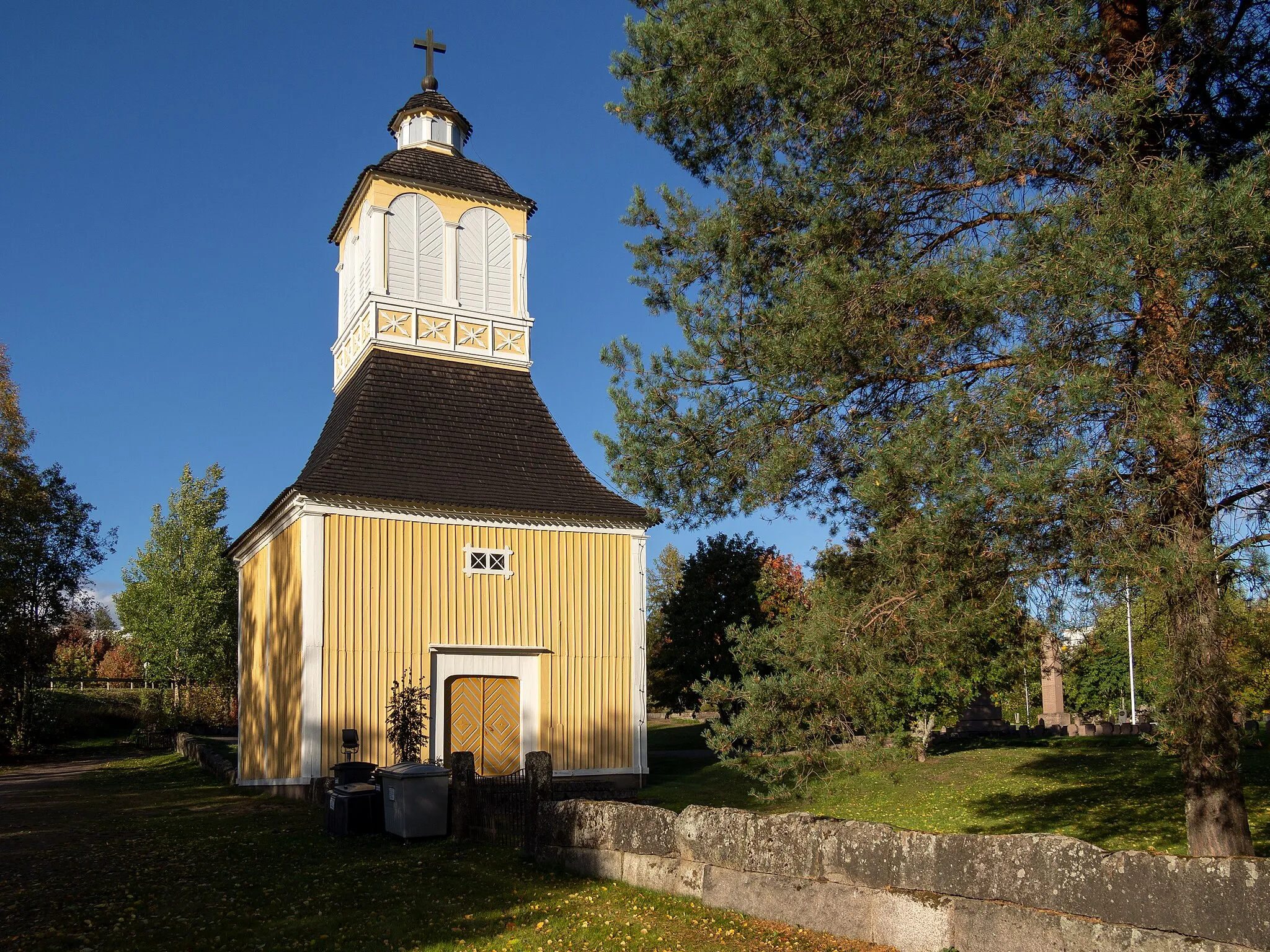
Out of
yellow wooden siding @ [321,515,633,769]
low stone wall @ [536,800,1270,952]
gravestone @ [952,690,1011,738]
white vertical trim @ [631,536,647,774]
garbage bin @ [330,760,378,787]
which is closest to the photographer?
low stone wall @ [536,800,1270,952]

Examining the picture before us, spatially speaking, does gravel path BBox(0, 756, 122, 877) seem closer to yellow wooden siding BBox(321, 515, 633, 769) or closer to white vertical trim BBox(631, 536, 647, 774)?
yellow wooden siding BBox(321, 515, 633, 769)

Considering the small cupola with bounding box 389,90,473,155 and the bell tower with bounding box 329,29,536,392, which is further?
the small cupola with bounding box 389,90,473,155

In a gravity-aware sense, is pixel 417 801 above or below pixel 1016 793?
above

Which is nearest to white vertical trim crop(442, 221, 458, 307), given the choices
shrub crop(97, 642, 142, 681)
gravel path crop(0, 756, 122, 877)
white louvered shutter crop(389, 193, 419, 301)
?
white louvered shutter crop(389, 193, 419, 301)

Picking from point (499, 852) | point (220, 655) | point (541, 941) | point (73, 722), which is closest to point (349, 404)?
point (499, 852)

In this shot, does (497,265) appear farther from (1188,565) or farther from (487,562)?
(1188,565)

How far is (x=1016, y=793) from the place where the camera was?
18.2 meters

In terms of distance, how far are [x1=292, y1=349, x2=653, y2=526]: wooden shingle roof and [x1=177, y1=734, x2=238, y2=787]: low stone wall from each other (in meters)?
7.36

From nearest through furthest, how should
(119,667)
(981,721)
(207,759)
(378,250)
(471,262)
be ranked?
(378,250), (471,262), (207,759), (981,721), (119,667)

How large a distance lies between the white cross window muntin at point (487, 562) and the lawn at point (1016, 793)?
200 inches

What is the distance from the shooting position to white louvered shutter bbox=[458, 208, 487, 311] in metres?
22.6

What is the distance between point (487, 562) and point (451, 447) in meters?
2.63

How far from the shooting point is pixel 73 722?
150 feet

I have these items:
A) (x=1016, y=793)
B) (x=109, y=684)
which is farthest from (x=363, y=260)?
(x=109, y=684)
